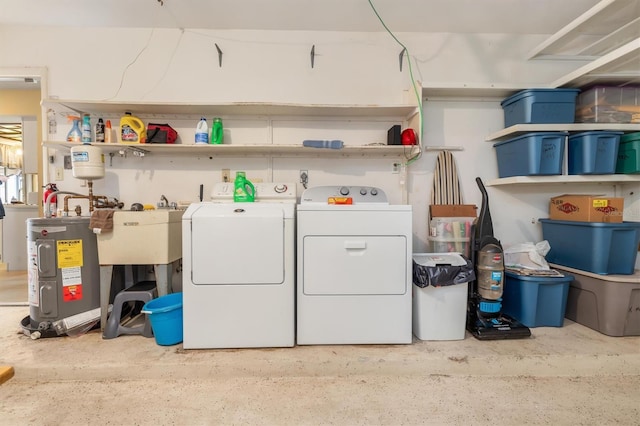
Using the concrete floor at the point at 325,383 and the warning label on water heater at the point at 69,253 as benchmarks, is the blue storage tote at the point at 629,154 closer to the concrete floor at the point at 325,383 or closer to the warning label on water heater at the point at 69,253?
the concrete floor at the point at 325,383

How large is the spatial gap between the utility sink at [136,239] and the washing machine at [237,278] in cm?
35

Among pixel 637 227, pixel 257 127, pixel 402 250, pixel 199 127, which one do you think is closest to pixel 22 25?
pixel 199 127

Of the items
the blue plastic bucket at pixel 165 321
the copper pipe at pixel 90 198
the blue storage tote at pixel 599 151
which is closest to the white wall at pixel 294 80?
the copper pipe at pixel 90 198

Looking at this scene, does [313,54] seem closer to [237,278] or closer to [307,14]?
[307,14]

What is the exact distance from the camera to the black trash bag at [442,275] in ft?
6.26

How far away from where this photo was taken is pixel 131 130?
7.96 ft

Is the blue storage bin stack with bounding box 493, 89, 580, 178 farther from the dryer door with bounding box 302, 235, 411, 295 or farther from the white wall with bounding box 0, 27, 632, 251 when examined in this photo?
the dryer door with bounding box 302, 235, 411, 295

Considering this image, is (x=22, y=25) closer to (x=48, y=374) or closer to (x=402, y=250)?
(x=48, y=374)

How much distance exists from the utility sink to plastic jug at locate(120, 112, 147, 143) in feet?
2.49

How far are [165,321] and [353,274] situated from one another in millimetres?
1243

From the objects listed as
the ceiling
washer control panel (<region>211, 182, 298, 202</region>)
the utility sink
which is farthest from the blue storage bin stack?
the utility sink

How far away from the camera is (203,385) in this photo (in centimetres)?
166

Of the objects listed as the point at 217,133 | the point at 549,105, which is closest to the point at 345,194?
the point at 217,133

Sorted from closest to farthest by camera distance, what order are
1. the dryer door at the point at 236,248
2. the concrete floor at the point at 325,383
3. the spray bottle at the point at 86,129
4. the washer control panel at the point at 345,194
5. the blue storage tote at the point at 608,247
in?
the concrete floor at the point at 325,383 < the dryer door at the point at 236,248 < the blue storage tote at the point at 608,247 < the washer control panel at the point at 345,194 < the spray bottle at the point at 86,129
